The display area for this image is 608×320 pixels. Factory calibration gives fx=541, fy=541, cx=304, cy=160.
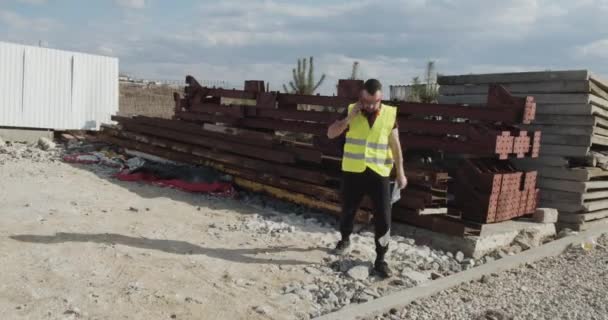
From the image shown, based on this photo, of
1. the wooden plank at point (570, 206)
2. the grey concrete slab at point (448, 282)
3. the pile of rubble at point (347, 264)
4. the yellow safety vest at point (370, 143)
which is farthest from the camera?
the wooden plank at point (570, 206)

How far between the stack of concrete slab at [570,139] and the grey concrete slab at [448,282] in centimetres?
63

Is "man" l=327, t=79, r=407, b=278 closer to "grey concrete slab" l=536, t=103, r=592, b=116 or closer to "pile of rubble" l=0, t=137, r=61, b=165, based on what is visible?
"grey concrete slab" l=536, t=103, r=592, b=116

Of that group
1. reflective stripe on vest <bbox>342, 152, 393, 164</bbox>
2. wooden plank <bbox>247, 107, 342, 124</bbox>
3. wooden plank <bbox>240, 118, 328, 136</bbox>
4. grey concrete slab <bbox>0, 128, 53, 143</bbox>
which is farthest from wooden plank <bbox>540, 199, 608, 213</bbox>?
grey concrete slab <bbox>0, 128, 53, 143</bbox>

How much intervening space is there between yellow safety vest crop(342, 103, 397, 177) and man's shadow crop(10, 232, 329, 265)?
1.27 metres

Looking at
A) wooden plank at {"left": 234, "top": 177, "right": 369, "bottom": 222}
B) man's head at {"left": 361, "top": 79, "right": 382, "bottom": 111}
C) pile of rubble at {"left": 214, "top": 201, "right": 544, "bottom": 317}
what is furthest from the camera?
wooden plank at {"left": 234, "top": 177, "right": 369, "bottom": 222}

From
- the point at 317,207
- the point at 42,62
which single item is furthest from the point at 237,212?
the point at 42,62

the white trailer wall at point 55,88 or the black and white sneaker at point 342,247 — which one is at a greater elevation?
the white trailer wall at point 55,88

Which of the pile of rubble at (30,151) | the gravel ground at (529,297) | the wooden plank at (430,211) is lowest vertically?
the gravel ground at (529,297)

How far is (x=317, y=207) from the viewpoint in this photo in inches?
309

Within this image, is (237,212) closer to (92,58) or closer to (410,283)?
(410,283)

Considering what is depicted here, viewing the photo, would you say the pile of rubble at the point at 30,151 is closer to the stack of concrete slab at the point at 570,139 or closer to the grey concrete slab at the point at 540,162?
the grey concrete slab at the point at 540,162

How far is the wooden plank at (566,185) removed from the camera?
8.23m

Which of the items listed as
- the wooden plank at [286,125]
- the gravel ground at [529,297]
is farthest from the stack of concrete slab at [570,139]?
the wooden plank at [286,125]

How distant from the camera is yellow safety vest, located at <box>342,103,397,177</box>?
5355 millimetres
